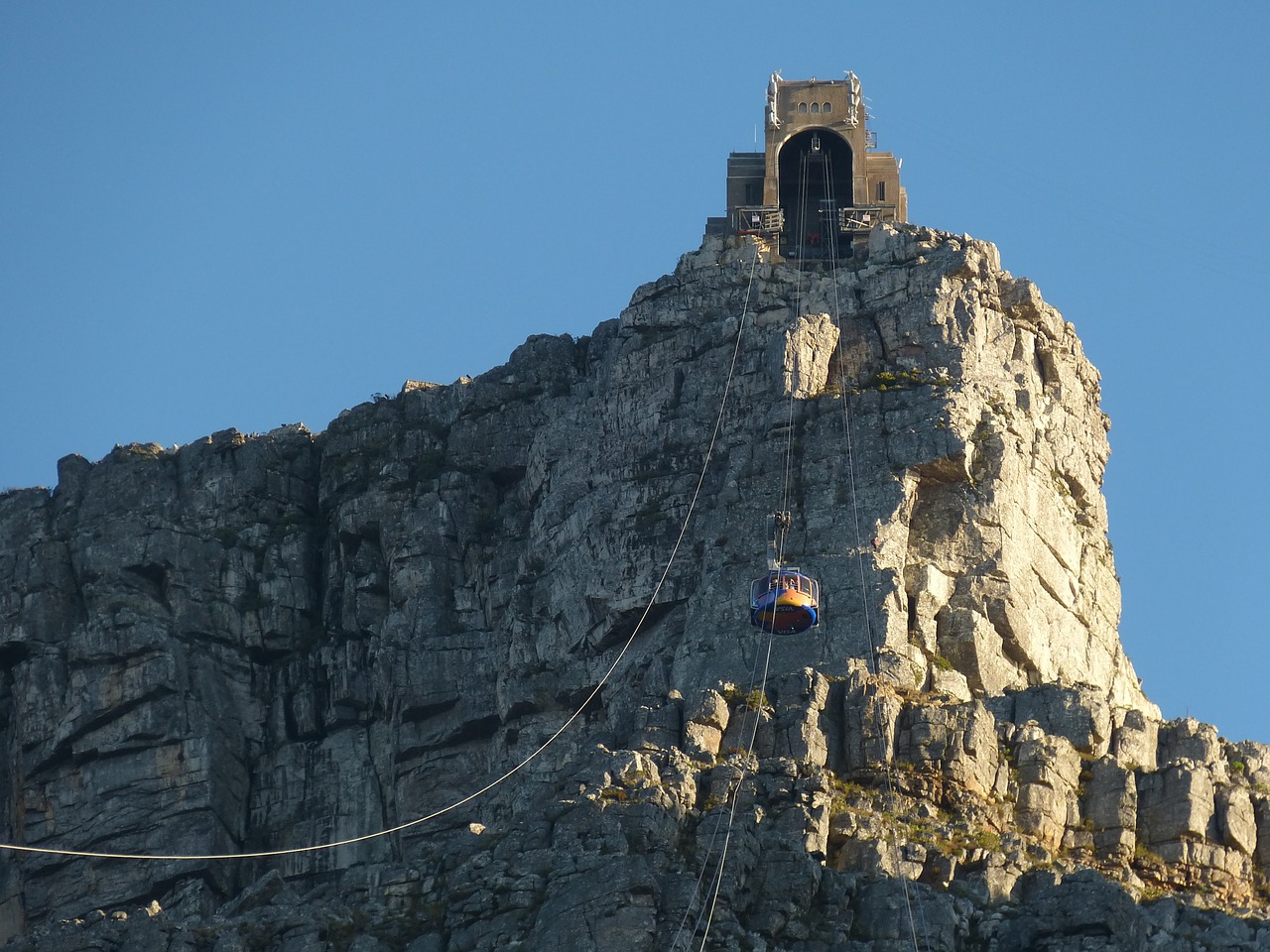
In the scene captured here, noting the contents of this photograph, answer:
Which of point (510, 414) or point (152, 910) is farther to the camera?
point (510, 414)

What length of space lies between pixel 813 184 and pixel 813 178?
1.25 ft

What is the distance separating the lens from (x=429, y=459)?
14612 centimetres

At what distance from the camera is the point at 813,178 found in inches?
5969

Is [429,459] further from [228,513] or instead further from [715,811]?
[715,811]

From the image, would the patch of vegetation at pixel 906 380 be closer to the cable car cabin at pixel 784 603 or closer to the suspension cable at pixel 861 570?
the suspension cable at pixel 861 570

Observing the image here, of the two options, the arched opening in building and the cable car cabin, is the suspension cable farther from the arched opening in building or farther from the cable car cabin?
the cable car cabin

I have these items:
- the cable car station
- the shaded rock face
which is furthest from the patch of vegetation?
the cable car station

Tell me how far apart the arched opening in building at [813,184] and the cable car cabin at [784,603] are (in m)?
31.0

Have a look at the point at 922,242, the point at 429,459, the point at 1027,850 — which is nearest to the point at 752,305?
the point at 922,242

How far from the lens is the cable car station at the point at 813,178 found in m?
147

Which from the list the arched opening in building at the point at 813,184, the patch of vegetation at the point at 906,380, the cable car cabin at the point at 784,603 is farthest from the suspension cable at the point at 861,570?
the cable car cabin at the point at 784,603

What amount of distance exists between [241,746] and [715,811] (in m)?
33.3

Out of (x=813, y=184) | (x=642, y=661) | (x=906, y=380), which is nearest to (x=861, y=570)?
(x=642, y=661)

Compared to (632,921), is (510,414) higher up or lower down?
higher up
